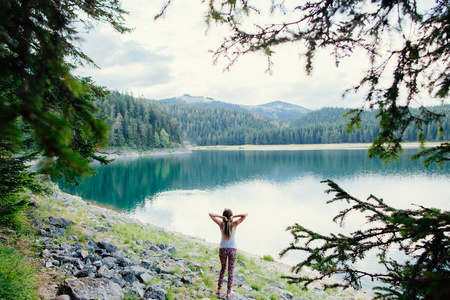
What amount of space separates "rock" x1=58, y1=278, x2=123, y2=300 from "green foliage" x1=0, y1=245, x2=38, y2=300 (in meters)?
0.47

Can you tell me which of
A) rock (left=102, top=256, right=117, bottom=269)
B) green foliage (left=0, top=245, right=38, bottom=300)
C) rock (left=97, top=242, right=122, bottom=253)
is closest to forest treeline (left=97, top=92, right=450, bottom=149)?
rock (left=97, top=242, right=122, bottom=253)

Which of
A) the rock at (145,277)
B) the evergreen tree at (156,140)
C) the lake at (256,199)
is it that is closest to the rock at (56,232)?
the rock at (145,277)

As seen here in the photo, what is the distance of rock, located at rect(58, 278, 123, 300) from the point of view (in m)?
4.10

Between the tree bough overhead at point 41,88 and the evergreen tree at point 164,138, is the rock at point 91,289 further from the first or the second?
the evergreen tree at point 164,138

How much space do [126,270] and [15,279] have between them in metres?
2.22

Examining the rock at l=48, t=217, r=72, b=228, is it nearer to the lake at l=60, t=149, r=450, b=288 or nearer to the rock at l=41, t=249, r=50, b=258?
the rock at l=41, t=249, r=50, b=258

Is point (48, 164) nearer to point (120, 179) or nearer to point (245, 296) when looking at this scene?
point (245, 296)

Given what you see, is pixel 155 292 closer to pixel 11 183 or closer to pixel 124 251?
pixel 124 251

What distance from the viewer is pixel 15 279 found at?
3.79 m

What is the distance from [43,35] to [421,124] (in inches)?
140

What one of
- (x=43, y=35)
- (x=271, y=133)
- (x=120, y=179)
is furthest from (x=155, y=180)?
(x=271, y=133)

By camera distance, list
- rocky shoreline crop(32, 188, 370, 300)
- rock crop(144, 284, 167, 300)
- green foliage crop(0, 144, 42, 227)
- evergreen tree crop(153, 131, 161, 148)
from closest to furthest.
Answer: rocky shoreline crop(32, 188, 370, 300), rock crop(144, 284, 167, 300), green foliage crop(0, 144, 42, 227), evergreen tree crop(153, 131, 161, 148)

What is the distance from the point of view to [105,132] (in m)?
1.82

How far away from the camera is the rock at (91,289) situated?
4104 mm
